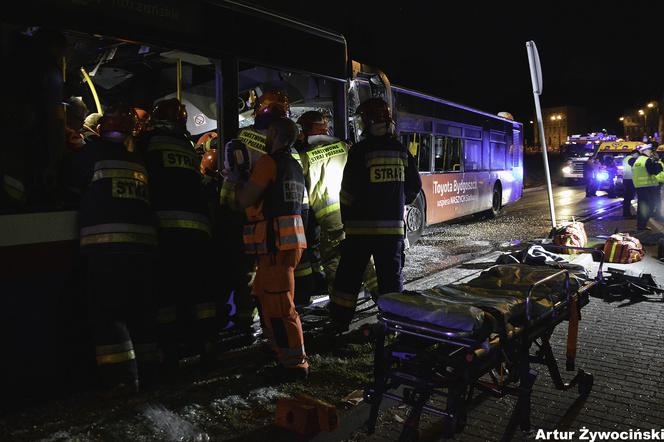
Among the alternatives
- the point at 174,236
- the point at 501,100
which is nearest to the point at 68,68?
the point at 174,236

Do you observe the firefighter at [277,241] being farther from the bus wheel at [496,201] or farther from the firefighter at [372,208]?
the bus wheel at [496,201]

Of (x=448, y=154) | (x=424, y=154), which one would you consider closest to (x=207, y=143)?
(x=424, y=154)

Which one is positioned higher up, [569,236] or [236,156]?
[236,156]

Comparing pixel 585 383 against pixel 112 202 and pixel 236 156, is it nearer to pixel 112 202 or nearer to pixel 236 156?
pixel 236 156

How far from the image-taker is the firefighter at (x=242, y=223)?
4.52m

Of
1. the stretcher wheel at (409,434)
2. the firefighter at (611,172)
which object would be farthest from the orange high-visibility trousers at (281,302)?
the firefighter at (611,172)

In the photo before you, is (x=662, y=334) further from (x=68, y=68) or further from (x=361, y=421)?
(x=68, y=68)

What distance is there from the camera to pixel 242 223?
4.80 meters

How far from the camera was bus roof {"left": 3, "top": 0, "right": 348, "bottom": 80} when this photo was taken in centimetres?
366

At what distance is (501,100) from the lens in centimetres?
7600

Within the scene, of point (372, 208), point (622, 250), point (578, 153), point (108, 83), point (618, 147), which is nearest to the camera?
point (372, 208)

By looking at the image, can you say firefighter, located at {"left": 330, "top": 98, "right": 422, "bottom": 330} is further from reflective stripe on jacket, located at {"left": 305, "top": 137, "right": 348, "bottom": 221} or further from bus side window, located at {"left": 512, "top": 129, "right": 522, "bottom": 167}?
bus side window, located at {"left": 512, "top": 129, "right": 522, "bottom": 167}

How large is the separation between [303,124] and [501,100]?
248ft

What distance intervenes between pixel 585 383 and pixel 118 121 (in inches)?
141
